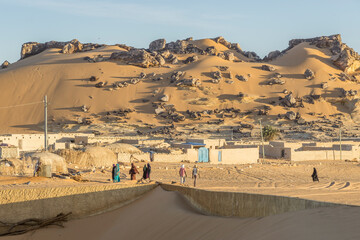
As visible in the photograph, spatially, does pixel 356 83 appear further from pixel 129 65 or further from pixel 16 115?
pixel 16 115

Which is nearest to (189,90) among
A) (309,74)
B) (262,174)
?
(309,74)

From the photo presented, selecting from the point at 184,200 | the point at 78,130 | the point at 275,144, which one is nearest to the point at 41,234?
the point at 184,200

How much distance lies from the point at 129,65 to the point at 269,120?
2881 cm

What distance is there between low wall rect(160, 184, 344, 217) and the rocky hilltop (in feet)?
141

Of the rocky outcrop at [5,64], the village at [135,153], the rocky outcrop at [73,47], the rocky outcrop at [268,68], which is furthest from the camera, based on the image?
the rocky outcrop at [5,64]

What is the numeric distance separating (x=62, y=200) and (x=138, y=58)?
6906 cm

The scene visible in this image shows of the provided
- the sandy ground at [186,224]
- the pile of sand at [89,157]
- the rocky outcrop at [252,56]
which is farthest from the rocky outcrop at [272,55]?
the sandy ground at [186,224]

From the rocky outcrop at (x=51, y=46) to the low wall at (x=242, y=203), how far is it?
8942 centimetres

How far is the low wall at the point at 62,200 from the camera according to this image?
11312mm

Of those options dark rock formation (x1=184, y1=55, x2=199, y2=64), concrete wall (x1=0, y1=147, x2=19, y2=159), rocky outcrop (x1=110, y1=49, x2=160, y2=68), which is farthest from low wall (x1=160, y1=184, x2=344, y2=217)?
dark rock formation (x1=184, y1=55, x2=199, y2=64)

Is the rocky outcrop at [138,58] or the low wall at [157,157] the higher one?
the rocky outcrop at [138,58]

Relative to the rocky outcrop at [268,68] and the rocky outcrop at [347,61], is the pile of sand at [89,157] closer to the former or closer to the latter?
the rocky outcrop at [268,68]

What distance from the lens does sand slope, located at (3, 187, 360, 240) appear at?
6.28m

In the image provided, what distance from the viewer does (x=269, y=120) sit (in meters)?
61.7
